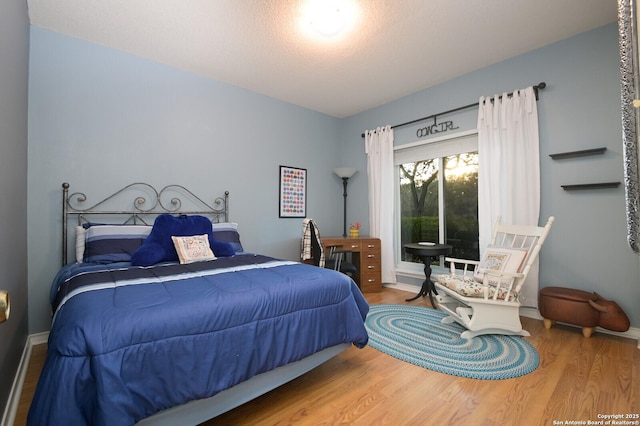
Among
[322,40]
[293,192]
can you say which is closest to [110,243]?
[293,192]

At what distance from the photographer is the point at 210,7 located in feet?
7.57

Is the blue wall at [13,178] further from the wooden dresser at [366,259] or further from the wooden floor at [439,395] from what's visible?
the wooden dresser at [366,259]

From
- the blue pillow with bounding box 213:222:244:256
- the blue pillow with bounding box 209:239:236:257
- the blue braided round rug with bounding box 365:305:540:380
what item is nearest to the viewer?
the blue braided round rug with bounding box 365:305:540:380

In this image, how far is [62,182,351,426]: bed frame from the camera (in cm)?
133

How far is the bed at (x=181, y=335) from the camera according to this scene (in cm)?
106

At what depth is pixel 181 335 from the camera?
4.13 feet

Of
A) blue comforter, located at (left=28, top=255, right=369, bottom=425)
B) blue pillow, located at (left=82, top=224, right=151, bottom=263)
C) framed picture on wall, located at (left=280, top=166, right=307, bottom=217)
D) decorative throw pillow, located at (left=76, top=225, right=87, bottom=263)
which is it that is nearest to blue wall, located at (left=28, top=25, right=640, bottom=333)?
decorative throw pillow, located at (left=76, top=225, right=87, bottom=263)

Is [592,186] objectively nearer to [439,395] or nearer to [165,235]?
[439,395]

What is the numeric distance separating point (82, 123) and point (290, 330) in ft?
8.92

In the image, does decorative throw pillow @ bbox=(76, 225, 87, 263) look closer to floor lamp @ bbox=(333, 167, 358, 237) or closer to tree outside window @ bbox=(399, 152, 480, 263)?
floor lamp @ bbox=(333, 167, 358, 237)

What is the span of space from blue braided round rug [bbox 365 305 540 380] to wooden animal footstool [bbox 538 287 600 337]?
0.43 metres

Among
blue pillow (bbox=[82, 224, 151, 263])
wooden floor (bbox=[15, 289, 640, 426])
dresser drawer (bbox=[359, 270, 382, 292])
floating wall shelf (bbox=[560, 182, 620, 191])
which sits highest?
floating wall shelf (bbox=[560, 182, 620, 191])

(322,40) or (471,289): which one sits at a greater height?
(322,40)

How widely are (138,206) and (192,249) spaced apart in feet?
3.20
